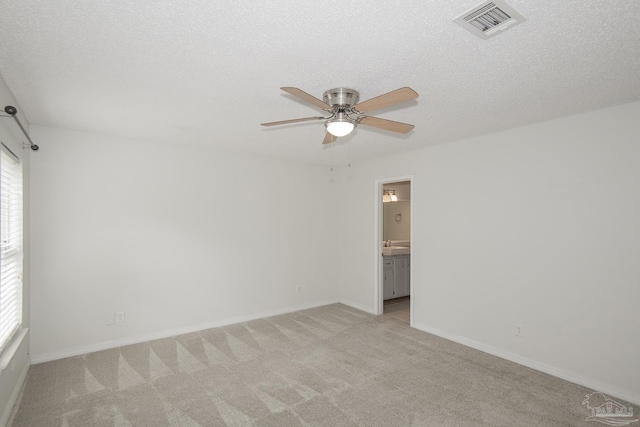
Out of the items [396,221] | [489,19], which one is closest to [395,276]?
[396,221]

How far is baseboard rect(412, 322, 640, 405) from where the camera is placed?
8.79ft

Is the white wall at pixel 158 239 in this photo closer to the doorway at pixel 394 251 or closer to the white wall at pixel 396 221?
the doorway at pixel 394 251

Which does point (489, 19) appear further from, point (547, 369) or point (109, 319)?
point (109, 319)

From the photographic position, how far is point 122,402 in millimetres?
2613

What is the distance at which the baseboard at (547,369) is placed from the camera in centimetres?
268

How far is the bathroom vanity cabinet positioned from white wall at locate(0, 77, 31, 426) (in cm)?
463

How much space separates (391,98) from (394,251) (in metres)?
4.34

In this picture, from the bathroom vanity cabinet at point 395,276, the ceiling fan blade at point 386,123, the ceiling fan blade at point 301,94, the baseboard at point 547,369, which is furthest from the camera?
the bathroom vanity cabinet at point 395,276

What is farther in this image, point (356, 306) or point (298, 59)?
point (356, 306)

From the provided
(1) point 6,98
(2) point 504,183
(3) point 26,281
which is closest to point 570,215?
(2) point 504,183

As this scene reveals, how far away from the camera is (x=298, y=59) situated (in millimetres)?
1959

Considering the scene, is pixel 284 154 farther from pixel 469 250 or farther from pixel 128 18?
pixel 128 18

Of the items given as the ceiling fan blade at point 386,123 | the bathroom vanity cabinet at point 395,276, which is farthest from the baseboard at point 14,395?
the bathroom vanity cabinet at point 395,276

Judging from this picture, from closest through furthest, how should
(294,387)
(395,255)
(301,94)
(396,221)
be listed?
(301,94)
(294,387)
(395,255)
(396,221)
